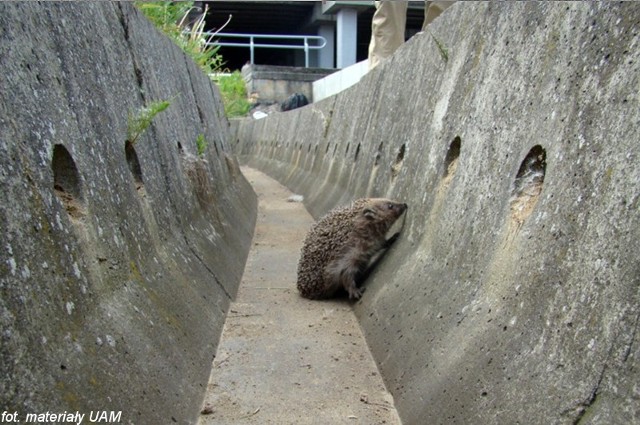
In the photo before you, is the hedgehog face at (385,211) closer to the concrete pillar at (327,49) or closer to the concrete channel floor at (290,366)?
the concrete channel floor at (290,366)

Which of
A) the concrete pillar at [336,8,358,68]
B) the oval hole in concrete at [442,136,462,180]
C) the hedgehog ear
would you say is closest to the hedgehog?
the hedgehog ear

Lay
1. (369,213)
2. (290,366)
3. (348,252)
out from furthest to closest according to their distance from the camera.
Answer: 1. (348,252)
2. (369,213)
3. (290,366)

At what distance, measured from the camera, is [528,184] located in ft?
9.80

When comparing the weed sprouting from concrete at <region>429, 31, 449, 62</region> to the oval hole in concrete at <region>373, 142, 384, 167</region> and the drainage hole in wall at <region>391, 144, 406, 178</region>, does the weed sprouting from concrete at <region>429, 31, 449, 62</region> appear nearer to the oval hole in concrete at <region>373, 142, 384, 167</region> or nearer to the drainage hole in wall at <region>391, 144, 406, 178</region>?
the drainage hole in wall at <region>391, 144, 406, 178</region>

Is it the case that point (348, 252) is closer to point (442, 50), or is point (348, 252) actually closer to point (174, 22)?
point (442, 50)

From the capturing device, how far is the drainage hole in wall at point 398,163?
579cm

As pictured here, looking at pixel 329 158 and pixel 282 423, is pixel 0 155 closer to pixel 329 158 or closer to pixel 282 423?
pixel 282 423

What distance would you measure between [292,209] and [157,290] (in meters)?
7.43

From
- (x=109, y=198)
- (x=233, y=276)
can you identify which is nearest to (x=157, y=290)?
(x=109, y=198)

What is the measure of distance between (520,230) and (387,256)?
260cm

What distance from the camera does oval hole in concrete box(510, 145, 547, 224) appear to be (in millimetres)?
2908

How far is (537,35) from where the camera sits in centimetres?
321

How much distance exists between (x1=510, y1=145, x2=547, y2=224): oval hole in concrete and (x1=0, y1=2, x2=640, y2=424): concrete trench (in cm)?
1

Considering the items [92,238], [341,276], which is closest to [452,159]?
[341,276]
